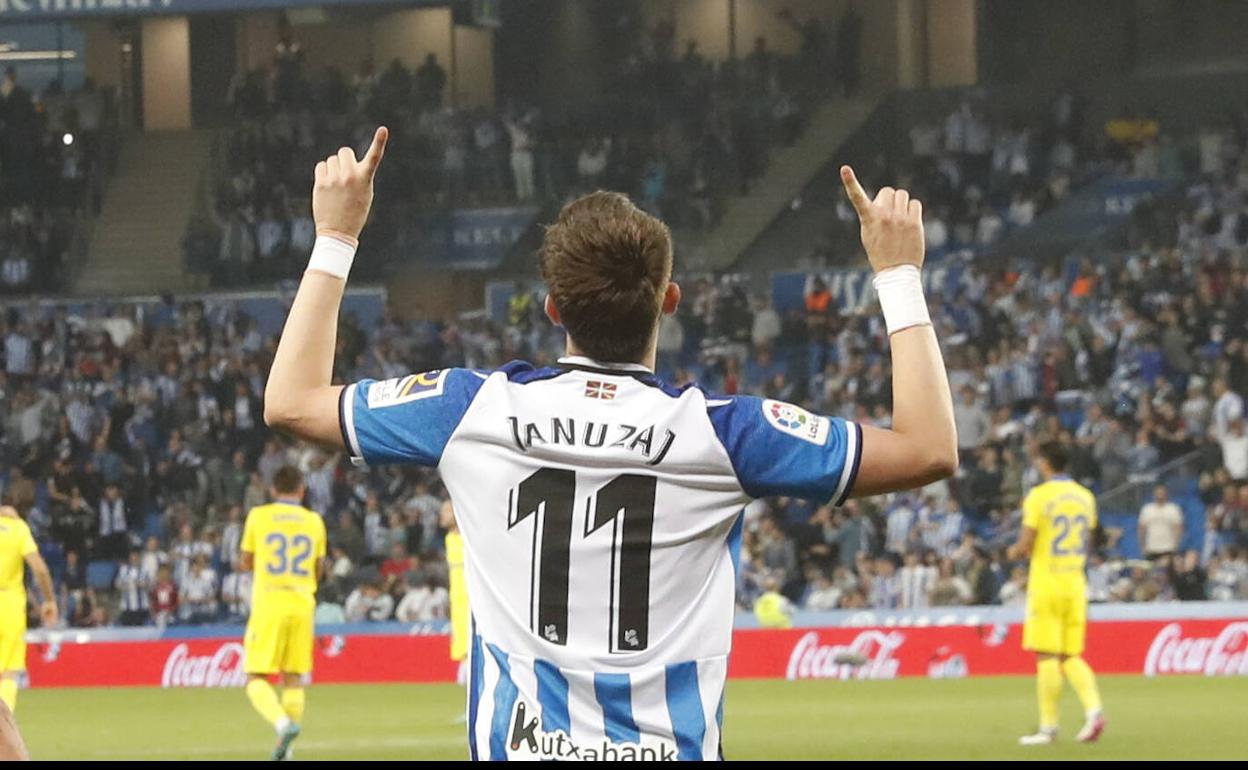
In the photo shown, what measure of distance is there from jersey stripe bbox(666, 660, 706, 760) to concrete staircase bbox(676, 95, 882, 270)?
28.3m

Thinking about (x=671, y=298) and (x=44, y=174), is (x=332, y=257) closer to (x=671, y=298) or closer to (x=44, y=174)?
(x=671, y=298)

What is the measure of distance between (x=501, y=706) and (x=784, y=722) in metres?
13.5

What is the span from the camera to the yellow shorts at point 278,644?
1491 cm

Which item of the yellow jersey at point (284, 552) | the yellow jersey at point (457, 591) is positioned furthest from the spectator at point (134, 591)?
the yellow jersey at point (284, 552)

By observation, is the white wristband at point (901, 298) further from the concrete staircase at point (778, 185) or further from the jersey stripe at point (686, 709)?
the concrete staircase at point (778, 185)

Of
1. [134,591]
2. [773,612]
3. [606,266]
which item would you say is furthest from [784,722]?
[606,266]

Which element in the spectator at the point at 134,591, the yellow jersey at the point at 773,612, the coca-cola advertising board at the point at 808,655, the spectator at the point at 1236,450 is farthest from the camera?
the spectator at the point at 134,591

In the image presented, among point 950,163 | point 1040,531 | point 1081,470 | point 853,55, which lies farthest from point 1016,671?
point 853,55

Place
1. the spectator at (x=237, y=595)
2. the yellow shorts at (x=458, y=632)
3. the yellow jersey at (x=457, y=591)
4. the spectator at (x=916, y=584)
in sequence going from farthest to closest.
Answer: the spectator at (x=237, y=595)
the spectator at (x=916, y=584)
the yellow shorts at (x=458, y=632)
the yellow jersey at (x=457, y=591)

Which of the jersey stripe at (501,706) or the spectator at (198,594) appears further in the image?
the spectator at (198,594)

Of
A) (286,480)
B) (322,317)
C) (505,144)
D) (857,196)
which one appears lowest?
(286,480)

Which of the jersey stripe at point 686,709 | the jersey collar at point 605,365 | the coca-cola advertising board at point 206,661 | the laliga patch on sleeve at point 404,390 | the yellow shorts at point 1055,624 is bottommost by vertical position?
the coca-cola advertising board at point 206,661

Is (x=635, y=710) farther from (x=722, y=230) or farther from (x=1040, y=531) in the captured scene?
(x=722, y=230)

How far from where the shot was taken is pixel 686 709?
3279mm
